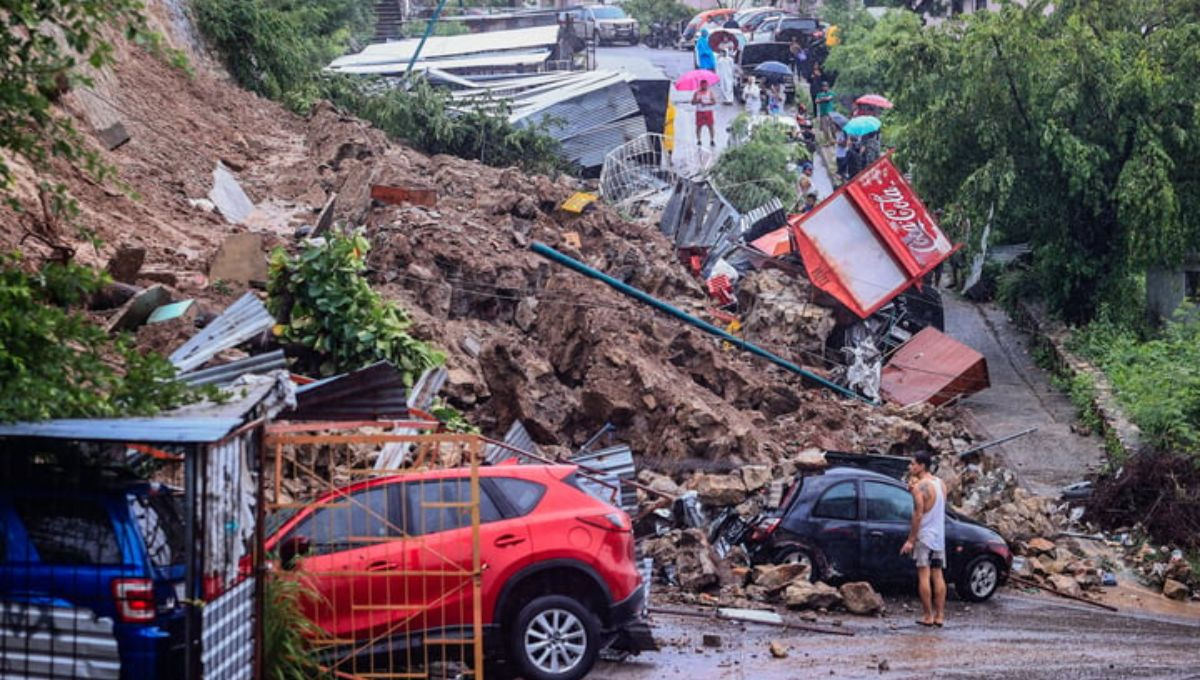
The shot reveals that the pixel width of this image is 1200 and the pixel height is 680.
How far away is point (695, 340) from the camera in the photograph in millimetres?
18328

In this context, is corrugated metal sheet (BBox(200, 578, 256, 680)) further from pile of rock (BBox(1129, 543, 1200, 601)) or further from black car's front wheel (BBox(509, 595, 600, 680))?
pile of rock (BBox(1129, 543, 1200, 601))

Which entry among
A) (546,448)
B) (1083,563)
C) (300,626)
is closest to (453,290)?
(546,448)

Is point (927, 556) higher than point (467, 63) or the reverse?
the reverse

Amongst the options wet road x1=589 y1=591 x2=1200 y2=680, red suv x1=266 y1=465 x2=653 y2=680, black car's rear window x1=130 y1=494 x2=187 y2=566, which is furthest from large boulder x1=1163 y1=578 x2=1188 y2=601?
black car's rear window x1=130 y1=494 x2=187 y2=566

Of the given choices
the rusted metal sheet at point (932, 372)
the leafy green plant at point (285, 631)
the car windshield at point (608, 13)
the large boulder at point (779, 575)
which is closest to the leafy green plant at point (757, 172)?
the rusted metal sheet at point (932, 372)

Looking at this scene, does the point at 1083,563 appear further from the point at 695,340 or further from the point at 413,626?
the point at 413,626

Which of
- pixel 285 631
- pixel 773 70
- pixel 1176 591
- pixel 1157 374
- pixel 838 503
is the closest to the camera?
pixel 285 631

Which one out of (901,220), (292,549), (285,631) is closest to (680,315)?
(901,220)

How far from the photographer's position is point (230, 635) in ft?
25.6

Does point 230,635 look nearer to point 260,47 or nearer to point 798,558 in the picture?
point 798,558

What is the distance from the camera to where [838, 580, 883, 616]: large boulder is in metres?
12.9

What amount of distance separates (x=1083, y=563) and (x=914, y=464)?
144 inches

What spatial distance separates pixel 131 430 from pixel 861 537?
26.5 ft

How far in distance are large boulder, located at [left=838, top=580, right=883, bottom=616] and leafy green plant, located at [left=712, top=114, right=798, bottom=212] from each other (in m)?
18.6
